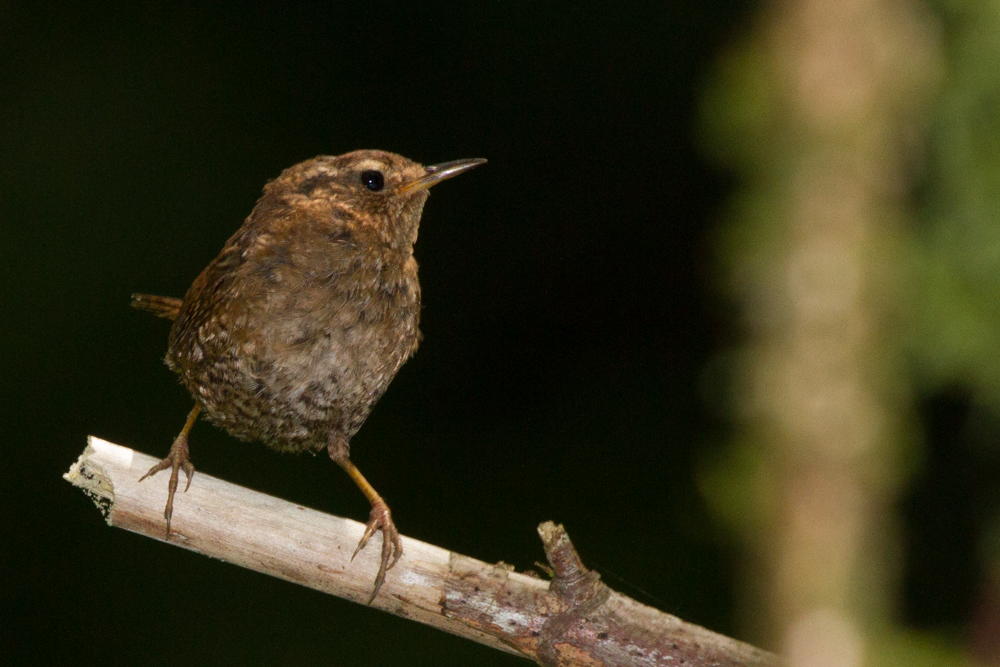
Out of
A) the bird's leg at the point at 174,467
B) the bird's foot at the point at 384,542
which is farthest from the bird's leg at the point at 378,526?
the bird's leg at the point at 174,467

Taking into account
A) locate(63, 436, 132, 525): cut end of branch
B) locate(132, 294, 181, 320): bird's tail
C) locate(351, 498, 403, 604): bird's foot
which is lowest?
locate(63, 436, 132, 525): cut end of branch

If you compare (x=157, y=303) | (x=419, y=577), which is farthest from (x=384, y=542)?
(x=157, y=303)

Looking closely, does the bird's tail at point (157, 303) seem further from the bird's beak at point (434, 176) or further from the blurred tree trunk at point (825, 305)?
the blurred tree trunk at point (825, 305)

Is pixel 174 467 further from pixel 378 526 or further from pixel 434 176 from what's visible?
pixel 434 176

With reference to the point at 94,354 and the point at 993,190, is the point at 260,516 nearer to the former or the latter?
the point at 993,190

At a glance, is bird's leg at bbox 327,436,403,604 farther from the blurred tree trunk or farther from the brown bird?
the blurred tree trunk

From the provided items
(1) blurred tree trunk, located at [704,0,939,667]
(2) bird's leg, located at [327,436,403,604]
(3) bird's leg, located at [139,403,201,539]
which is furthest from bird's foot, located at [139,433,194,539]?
(1) blurred tree trunk, located at [704,0,939,667]

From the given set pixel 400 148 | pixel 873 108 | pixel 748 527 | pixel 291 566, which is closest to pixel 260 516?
pixel 291 566
